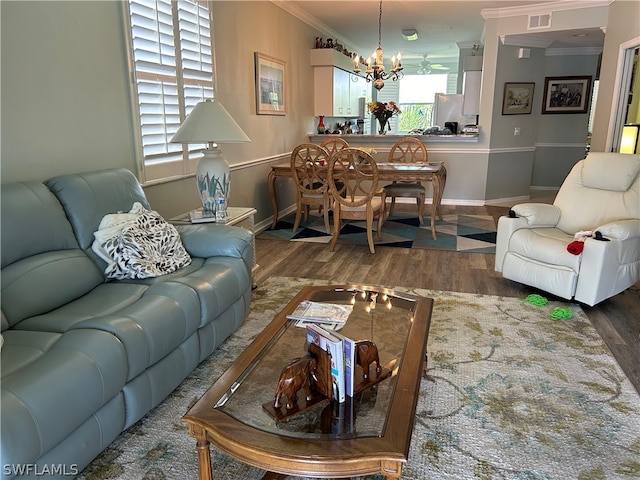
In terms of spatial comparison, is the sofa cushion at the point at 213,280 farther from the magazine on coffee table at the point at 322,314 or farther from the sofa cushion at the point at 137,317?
the magazine on coffee table at the point at 322,314

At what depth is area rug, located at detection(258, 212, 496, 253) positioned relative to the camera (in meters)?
4.67

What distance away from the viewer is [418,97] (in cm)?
1070

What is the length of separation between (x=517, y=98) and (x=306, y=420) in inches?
259

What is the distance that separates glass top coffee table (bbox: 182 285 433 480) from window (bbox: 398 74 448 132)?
31.4 feet

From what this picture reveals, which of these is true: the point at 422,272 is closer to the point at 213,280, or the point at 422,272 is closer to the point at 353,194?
the point at 353,194

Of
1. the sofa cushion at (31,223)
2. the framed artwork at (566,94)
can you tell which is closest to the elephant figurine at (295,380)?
the sofa cushion at (31,223)

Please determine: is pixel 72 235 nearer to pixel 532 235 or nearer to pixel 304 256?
pixel 304 256

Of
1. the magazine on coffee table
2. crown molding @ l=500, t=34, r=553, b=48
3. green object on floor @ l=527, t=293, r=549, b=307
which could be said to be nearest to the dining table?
green object on floor @ l=527, t=293, r=549, b=307

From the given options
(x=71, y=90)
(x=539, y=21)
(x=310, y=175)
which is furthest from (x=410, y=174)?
(x=71, y=90)

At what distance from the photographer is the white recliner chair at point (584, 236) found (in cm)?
296

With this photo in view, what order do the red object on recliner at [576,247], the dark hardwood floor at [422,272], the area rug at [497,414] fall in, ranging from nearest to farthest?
the area rug at [497,414]
the dark hardwood floor at [422,272]
the red object on recliner at [576,247]

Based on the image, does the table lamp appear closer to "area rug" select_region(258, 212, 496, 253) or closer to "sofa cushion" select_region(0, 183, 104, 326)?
"sofa cushion" select_region(0, 183, 104, 326)

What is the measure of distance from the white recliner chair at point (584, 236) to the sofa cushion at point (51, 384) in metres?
2.75

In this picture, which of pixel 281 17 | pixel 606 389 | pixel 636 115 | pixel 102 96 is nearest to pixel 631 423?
pixel 606 389
